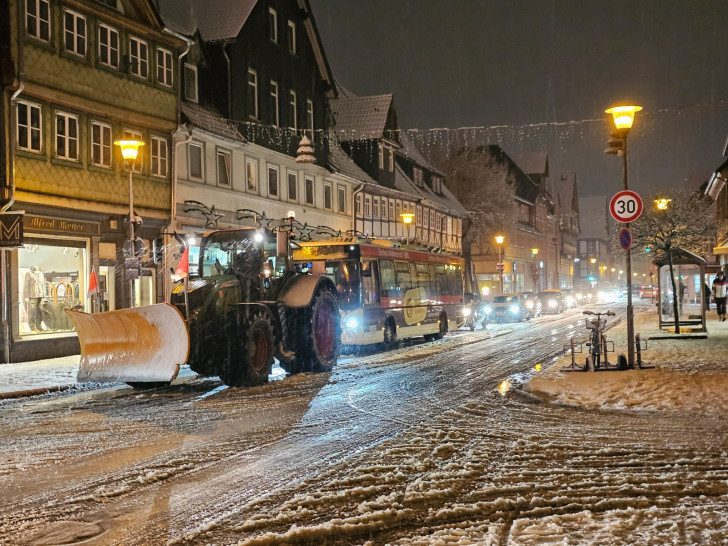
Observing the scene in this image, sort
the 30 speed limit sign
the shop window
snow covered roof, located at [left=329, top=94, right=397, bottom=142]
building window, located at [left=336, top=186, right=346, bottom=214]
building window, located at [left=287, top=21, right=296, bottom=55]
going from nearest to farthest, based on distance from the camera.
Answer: the 30 speed limit sign → the shop window → building window, located at [left=287, top=21, right=296, bottom=55] → building window, located at [left=336, top=186, right=346, bottom=214] → snow covered roof, located at [left=329, top=94, right=397, bottom=142]

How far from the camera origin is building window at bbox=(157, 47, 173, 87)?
2838cm

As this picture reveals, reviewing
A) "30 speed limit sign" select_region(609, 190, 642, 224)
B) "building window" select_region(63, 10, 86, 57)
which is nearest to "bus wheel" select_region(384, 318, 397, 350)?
"30 speed limit sign" select_region(609, 190, 642, 224)

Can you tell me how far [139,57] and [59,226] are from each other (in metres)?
6.33

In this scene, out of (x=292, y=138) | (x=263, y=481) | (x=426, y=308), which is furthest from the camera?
(x=292, y=138)

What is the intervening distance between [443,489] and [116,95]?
841 inches

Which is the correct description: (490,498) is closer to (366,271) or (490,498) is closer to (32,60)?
(366,271)

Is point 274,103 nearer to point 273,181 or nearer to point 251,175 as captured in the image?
point 273,181

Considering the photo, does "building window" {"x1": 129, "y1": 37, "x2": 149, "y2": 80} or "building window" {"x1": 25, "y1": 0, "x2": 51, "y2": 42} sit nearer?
"building window" {"x1": 25, "y1": 0, "x2": 51, "y2": 42}

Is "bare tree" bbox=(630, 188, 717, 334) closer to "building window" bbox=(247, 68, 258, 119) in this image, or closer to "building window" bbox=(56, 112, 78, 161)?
"building window" bbox=(247, 68, 258, 119)

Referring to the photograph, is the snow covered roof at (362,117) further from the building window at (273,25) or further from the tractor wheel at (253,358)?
the tractor wheel at (253,358)

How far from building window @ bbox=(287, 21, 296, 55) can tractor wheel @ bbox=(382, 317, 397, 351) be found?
16.8m

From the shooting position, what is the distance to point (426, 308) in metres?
29.9

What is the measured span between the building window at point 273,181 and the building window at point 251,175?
1.19 meters

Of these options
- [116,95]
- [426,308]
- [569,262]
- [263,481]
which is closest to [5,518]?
[263,481]
